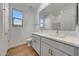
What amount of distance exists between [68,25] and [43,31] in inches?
24.7

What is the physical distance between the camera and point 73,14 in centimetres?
168

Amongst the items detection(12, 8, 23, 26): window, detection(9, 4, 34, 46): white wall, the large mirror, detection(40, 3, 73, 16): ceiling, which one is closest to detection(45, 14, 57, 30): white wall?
the large mirror

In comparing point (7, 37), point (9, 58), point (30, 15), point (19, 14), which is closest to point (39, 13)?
point (30, 15)

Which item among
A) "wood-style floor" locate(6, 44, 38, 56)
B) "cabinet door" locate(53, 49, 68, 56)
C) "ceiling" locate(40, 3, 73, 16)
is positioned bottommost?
"wood-style floor" locate(6, 44, 38, 56)

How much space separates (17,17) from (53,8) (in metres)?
0.83

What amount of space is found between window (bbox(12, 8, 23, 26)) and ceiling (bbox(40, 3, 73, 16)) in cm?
59

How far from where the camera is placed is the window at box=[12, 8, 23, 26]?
1.70 meters

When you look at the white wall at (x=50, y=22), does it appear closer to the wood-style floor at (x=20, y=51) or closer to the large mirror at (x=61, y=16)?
the large mirror at (x=61, y=16)

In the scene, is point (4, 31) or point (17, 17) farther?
point (4, 31)

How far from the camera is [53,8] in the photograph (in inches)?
77.9

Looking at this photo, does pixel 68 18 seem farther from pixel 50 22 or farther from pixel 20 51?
pixel 20 51

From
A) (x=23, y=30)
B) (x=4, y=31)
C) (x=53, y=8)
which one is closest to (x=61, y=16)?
(x=53, y=8)

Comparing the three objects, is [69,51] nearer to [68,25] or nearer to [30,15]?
[68,25]

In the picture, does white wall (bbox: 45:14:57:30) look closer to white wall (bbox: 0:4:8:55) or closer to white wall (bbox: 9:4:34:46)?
white wall (bbox: 9:4:34:46)
